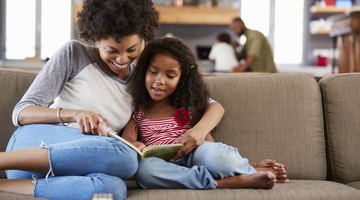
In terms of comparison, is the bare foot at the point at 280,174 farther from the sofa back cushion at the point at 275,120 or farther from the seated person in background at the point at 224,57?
the seated person in background at the point at 224,57

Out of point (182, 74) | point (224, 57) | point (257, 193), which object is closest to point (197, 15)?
point (224, 57)

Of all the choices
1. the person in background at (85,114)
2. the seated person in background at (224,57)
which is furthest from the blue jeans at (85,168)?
the seated person in background at (224,57)

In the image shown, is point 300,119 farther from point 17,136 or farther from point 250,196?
point 17,136

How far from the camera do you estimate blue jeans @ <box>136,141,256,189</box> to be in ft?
5.45

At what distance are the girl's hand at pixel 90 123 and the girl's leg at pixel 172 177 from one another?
0.18m

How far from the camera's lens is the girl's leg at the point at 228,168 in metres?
1.66

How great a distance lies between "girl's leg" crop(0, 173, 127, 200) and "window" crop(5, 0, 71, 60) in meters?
6.86

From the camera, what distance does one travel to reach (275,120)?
2.01 meters

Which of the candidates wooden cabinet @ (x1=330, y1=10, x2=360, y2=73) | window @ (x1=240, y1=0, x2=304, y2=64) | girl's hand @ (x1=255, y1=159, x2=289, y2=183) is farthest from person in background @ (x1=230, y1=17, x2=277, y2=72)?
girl's hand @ (x1=255, y1=159, x2=289, y2=183)

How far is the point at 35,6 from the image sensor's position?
8203 mm

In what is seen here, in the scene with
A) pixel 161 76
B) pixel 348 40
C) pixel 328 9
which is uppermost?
pixel 328 9

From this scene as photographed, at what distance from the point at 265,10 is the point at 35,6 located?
3.66 meters

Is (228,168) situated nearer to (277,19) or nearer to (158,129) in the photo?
(158,129)

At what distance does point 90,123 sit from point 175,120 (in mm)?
415
